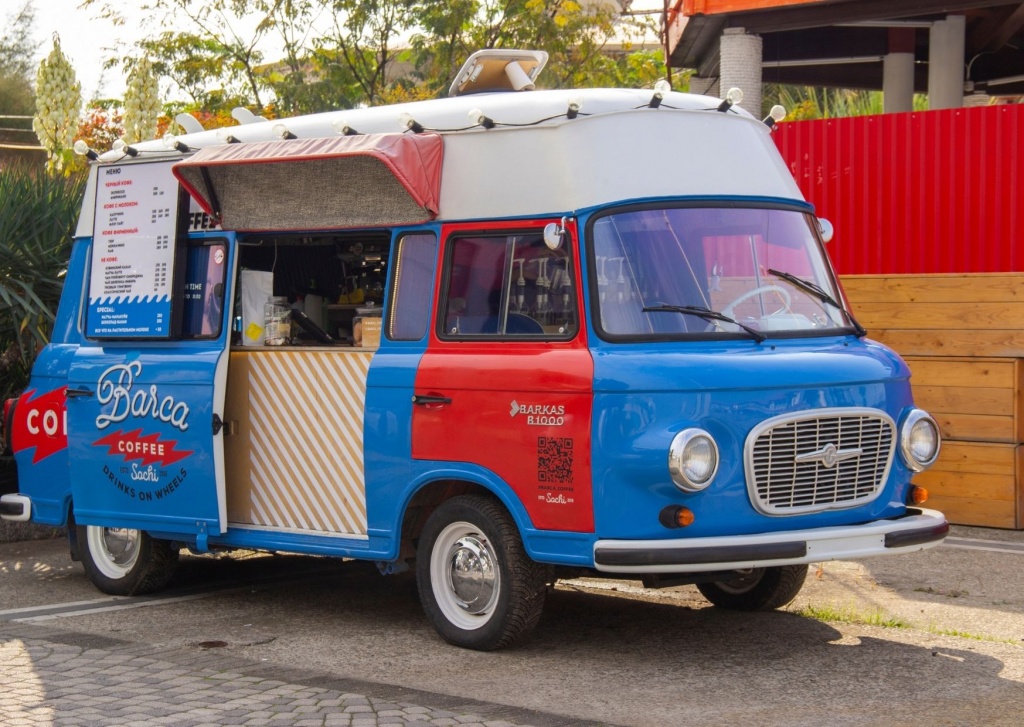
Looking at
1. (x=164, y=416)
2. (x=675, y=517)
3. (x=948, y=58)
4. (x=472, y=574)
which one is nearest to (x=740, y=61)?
(x=948, y=58)

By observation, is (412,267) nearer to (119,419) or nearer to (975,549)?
(119,419)

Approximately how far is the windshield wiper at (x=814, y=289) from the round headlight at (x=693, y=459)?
1299 mm

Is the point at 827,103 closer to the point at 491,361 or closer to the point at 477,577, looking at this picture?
the point at 491,361

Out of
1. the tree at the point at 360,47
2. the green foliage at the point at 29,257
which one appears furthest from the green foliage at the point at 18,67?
the green foliage at the point at 29,257

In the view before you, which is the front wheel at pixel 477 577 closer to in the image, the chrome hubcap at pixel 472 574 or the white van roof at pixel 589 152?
the chrome hubcap at pixel 472 574

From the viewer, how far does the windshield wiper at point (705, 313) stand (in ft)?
23.1

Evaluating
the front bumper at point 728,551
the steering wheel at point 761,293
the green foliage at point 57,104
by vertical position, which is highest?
the green foliage at point 57,104

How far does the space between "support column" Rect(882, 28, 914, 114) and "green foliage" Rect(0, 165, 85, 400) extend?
1216cm

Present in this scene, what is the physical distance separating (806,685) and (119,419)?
468 cm

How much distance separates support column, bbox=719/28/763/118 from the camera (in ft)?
Result: 51.8

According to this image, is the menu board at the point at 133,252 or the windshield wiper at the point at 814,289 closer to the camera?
the windshield wiper at the point at 814,289

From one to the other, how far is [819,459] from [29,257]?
756cm

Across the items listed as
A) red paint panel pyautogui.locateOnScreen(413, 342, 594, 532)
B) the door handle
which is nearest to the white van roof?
red paint panel pyautogui.locateOnScreen(413, 342, 594, 532)

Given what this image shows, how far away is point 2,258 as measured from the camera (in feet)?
38.7
